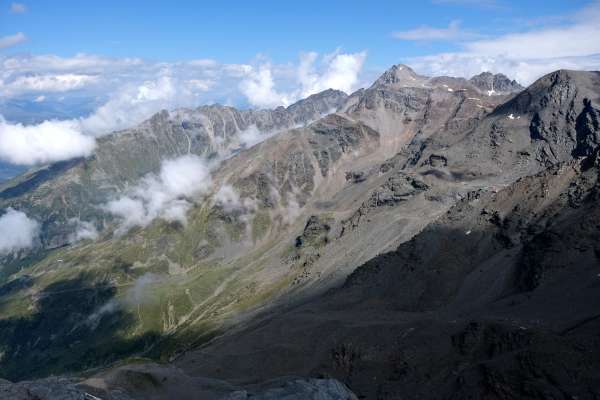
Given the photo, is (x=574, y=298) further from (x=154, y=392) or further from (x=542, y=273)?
(x=154, y=392)

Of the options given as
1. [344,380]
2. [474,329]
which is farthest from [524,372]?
[344,380]

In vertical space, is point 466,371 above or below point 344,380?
above

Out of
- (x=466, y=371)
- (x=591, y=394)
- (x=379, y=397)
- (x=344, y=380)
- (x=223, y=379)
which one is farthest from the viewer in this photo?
(x=223, y=379)

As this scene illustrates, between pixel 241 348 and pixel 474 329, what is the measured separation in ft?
300

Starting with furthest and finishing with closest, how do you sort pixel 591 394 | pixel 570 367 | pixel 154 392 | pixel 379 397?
pixel 154 392 → pixel 379 397 → pixel 570 367 → pixel 591 394

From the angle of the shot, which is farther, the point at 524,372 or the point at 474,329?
the point at 474,329

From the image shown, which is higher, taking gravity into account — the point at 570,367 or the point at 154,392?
the point at 570,367

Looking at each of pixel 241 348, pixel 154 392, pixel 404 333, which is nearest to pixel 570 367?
pixel 404 333

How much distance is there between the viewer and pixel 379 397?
130 metres

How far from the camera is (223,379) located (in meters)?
171

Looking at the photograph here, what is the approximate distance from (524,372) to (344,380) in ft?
179

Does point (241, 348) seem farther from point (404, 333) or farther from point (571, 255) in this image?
point (571, 255)

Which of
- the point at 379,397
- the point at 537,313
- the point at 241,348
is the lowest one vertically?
the point at 241,348

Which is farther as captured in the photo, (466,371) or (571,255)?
(571,255)
